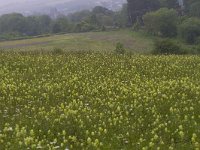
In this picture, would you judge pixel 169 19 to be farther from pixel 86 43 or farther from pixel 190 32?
pixel 86 43

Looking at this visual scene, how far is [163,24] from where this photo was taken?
13350 centimetres

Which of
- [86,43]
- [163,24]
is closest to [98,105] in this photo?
[86,43]

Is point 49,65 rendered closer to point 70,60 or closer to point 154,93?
point 70,60

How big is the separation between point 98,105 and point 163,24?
381ft

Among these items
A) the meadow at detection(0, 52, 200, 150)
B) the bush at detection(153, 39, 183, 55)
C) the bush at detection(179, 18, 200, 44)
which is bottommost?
the bush at detection(179, 18, 200, 44)

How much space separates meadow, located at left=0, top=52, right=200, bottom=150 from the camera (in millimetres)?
14711

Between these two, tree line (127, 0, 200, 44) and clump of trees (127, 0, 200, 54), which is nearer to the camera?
clump of trees (127, 0, 200, 54)

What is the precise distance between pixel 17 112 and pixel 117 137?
19.6 feet

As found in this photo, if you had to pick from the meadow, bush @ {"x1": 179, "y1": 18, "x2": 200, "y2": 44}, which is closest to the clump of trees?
bush @ {"x1": 179, "y1": 18, "x2": 200, "y2": 44}

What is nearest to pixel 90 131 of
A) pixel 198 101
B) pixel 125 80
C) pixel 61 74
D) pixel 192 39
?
pixel 198 101

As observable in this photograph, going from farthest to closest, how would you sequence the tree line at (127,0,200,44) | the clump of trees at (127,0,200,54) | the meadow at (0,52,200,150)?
1. the tree line at (127,0,200,44)
2. the clump of trees at (127,0,200,54)
3. the meadow at (0,52,200,150)

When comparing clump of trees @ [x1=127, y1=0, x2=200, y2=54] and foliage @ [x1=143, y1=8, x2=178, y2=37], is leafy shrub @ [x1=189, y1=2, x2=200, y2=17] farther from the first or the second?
foliage @ [x1=143, y1=8, x2=178, y2=37]

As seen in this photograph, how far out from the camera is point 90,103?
2044 cm

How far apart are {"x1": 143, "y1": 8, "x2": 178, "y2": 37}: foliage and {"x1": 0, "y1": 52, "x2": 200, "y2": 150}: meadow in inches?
4054
